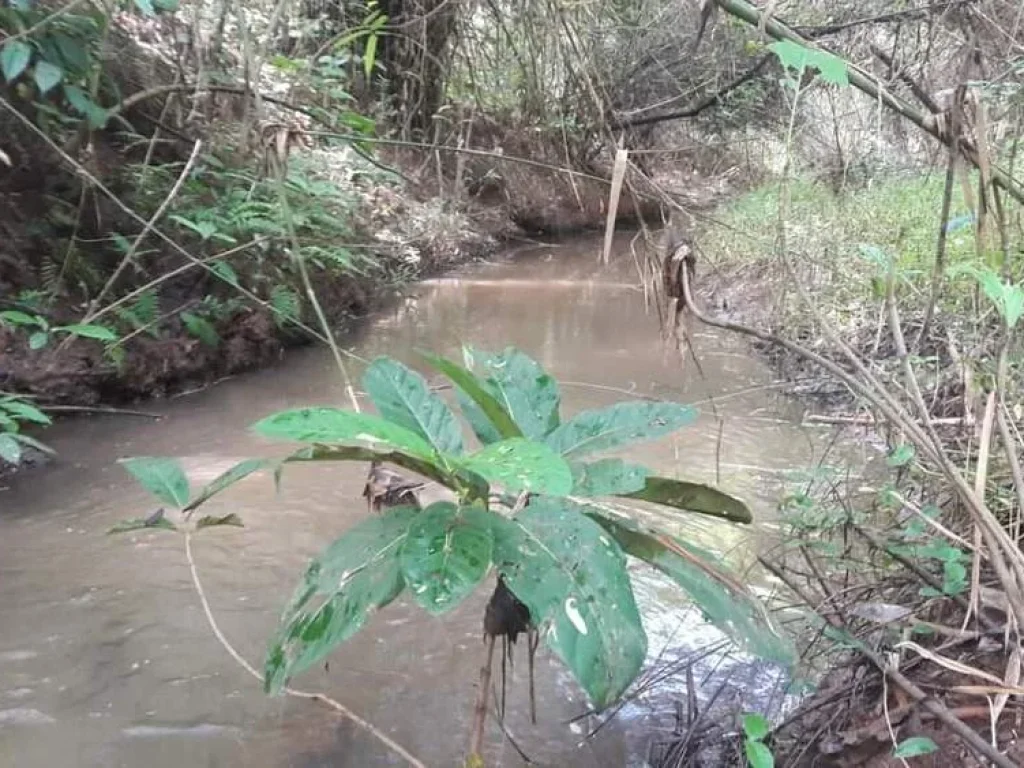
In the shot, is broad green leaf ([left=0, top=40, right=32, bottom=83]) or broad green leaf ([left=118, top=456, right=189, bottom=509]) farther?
broad green leaf ([left=0, top=40, right=32, bottom=83])

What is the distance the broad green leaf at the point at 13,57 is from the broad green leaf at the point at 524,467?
82.8 inches

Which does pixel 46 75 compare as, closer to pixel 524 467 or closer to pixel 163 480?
pixel 163 480

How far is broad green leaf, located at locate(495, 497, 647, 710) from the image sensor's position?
3.37 feet

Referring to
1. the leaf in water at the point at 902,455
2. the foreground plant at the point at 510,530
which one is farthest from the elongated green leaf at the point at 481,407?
the leaf in water at the point at 902,455

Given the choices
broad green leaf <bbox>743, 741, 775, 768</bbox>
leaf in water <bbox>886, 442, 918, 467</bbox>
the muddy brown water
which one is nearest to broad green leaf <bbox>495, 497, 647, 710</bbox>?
broad green leaf <bbox>743, 741, 775, 768</bbox>

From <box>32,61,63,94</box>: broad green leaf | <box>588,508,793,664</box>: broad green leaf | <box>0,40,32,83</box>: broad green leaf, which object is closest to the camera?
<box>588,508,793,664</box>: broad green leaf

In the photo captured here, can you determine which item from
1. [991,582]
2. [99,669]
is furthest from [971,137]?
[99,669]

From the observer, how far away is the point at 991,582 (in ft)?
5.22

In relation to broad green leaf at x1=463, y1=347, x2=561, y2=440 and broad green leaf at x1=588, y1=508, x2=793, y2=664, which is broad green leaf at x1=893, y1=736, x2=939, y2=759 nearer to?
broad green leaf at x1=588, y1=508, x2=793, y2=664

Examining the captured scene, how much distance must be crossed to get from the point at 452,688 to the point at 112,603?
3.00ft

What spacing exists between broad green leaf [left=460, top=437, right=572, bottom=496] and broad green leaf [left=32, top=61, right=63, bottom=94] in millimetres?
2177

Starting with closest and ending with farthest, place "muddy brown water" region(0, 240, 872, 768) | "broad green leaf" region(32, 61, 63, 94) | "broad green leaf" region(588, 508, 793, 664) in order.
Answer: "broad green leaf" region(588, 508, 793, 664)
"muddy brown water" region(0, 240, 872, 768)
"broad green leaf" region(32, 61, 63, 94)

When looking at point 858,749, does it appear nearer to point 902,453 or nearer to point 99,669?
point 902,453

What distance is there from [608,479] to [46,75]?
2.23 meters
